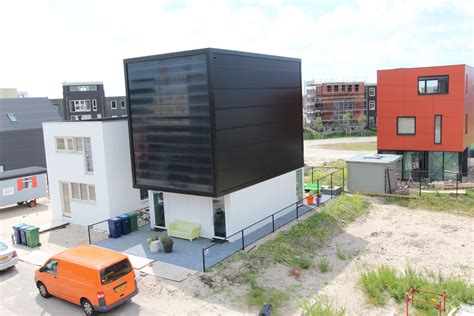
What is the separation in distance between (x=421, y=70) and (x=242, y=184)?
67.1ft

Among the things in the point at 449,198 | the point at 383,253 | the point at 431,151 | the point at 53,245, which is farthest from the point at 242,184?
the point at 431,151

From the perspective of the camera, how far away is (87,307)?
13.3m

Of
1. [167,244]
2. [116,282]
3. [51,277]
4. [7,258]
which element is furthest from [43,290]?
[167,244]

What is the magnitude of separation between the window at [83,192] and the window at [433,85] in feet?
81.0

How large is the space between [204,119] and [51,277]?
800 centimetres

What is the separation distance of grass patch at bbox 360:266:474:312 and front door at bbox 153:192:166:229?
10066mm

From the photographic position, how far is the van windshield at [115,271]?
12945 mm

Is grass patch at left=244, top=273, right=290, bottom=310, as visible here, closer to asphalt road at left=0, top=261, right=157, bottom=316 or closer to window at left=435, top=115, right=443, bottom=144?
asphalt road at left=0, top=261, right=157, bottom=316

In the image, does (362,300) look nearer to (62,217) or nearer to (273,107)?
(273,107)

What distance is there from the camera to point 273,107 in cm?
2141

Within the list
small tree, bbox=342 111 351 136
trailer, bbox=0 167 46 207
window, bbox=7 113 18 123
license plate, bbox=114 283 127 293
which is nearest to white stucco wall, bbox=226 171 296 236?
license plate, bbox=114 283 127 293

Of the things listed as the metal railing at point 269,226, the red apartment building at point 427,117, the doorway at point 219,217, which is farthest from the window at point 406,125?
the doorway at point 219,217

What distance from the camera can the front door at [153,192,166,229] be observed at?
2120 centimetres

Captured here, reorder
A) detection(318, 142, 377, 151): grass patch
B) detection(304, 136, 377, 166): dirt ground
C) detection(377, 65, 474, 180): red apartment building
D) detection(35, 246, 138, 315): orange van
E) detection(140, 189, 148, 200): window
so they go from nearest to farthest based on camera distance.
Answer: detection(35, 246, 138, 315): orange van, detection(140, 189, 148, 200): window, detection(377, 65, 474, 180): red apartment building, detection(304, 136, 377, 166): dirt ground, detection(318, 142, 377, 151): grass patch
